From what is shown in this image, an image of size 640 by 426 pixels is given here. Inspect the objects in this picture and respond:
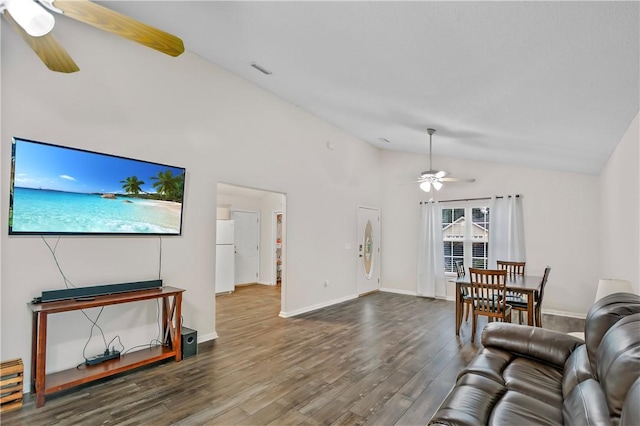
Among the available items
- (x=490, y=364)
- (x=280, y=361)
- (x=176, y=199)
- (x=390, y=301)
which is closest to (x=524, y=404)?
(x=490, y=364)

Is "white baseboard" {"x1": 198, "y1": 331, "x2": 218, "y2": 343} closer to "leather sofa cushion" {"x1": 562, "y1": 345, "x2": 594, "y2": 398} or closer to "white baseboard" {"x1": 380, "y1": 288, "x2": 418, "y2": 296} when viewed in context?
"leather sofa cushion" {"x1": 562, "y1": 345, "x2": 594, "y2": 398}

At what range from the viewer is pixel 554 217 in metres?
5.98

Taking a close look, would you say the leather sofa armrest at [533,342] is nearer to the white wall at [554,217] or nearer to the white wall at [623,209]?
the white wall at [623,209]

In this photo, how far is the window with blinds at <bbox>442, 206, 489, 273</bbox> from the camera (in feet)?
22.2

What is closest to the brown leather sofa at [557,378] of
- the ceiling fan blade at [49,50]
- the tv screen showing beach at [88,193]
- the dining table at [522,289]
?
the dining table at [522,289]

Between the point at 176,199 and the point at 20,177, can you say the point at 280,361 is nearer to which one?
the point at 176,199

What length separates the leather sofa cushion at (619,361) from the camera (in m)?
1.37

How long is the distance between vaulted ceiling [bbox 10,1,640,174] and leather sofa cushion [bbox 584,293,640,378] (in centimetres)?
143

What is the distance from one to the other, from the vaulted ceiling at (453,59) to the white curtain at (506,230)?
1.42 metres

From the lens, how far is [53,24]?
1.79 m

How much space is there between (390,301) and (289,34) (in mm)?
5375

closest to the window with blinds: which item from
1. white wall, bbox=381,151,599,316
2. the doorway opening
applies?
white wall, bbox=381,151,599,316

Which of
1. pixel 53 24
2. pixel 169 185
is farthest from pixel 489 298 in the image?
pixel 53 24

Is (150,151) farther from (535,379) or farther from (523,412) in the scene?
(535,379)
